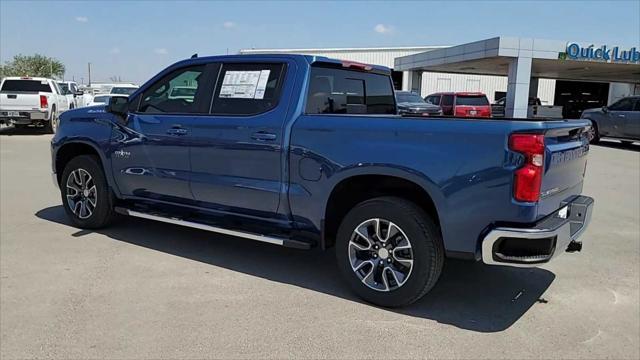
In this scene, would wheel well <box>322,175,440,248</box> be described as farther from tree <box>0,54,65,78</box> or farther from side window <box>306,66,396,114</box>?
tree <box>0,54,65,78</box>

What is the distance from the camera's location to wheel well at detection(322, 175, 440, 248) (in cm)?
408

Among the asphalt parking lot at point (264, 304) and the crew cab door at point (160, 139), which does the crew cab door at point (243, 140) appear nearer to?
the crew cab door at point (160, 139)

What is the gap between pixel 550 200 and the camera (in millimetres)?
3797

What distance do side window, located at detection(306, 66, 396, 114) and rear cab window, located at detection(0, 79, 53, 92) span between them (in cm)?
1752

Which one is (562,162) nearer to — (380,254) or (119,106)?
(380,254)

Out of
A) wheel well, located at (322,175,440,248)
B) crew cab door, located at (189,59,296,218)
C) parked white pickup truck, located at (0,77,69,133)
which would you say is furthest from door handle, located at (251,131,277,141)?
parked white pickup truck, located at (0,77,69,133)

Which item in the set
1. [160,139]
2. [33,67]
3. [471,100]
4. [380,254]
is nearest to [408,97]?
[471,100]

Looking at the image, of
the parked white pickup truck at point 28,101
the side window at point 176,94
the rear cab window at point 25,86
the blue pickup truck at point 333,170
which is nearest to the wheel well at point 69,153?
the blue pickup truck at point 333,170

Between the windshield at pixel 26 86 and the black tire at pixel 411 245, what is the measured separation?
1869 cm

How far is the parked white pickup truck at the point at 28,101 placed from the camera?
18531mm

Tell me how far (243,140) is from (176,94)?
3.77 ft

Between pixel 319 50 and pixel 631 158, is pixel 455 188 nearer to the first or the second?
pixel 631 158

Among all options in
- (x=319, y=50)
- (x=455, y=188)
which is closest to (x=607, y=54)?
(x=319, y=50)

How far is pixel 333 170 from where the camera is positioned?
417 cm
